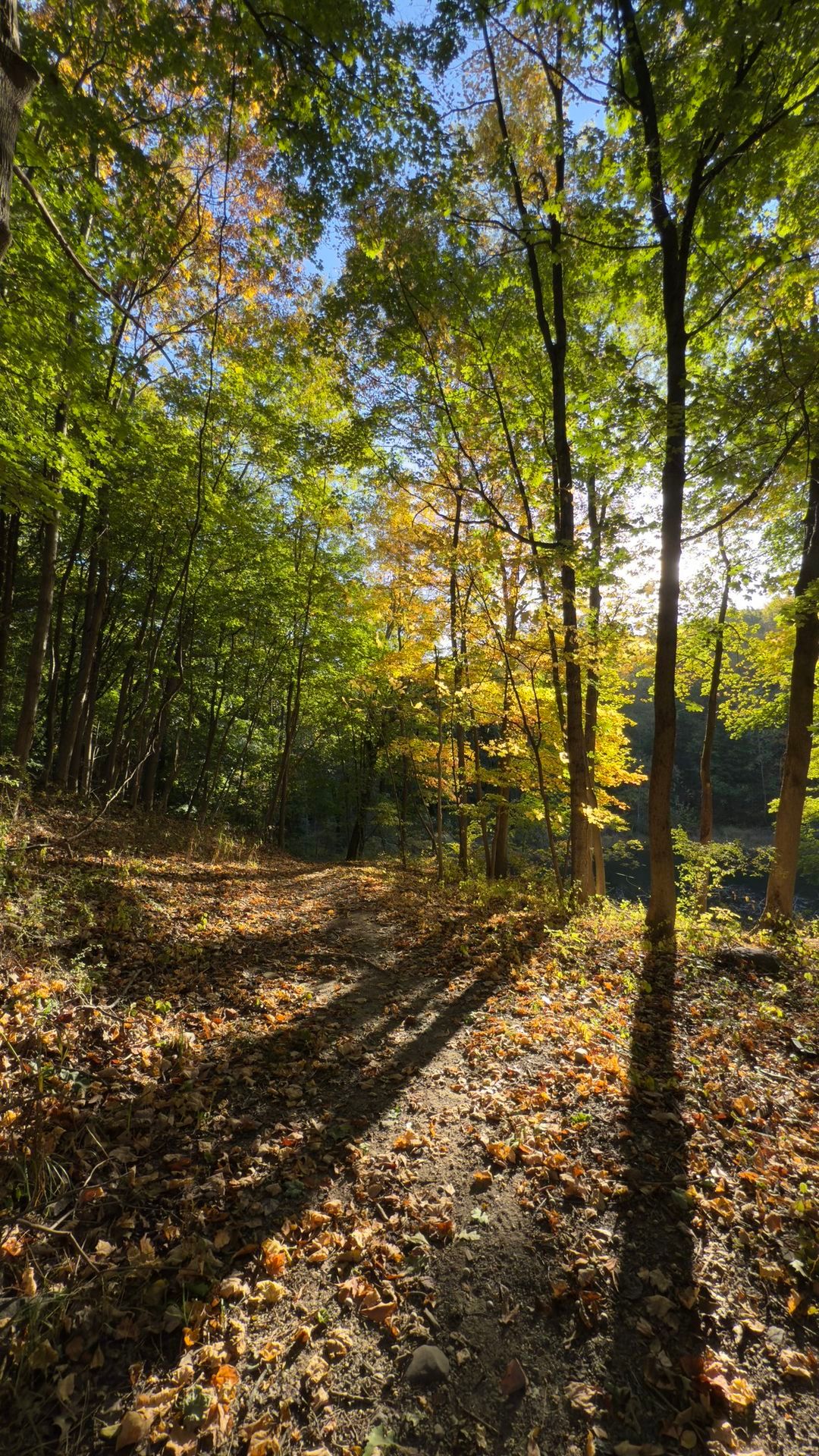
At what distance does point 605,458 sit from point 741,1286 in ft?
28.9

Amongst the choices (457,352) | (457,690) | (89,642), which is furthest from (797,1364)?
(89,642)

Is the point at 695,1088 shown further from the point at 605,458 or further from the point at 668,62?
the point at 668,62

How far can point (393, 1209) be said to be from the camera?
2941 millimetres

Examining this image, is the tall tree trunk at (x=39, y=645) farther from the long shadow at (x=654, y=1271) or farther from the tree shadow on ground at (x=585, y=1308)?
the long shadow at (x=654, y=1271)

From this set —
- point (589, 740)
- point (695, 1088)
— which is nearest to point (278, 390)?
point (589, 740)

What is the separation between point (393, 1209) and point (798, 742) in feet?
31.1

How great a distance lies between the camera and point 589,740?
13.5 meters

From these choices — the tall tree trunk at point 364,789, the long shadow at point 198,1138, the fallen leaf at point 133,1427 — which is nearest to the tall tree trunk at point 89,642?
the long shadow at point 198,1138

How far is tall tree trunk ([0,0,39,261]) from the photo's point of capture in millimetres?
2602

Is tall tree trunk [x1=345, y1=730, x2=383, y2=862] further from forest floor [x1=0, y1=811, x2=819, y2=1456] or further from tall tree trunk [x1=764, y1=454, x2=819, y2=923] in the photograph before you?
forest floor [x1=0, y1=811, x2=819, y2=1456]

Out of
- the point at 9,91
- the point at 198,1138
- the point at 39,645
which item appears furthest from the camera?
the point at 39,645

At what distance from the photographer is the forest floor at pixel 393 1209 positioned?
6.57 feet

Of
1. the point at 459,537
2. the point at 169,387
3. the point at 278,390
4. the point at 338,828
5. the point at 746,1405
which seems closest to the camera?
the point at 746,1405

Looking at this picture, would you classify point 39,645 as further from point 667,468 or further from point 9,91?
point 667,468
